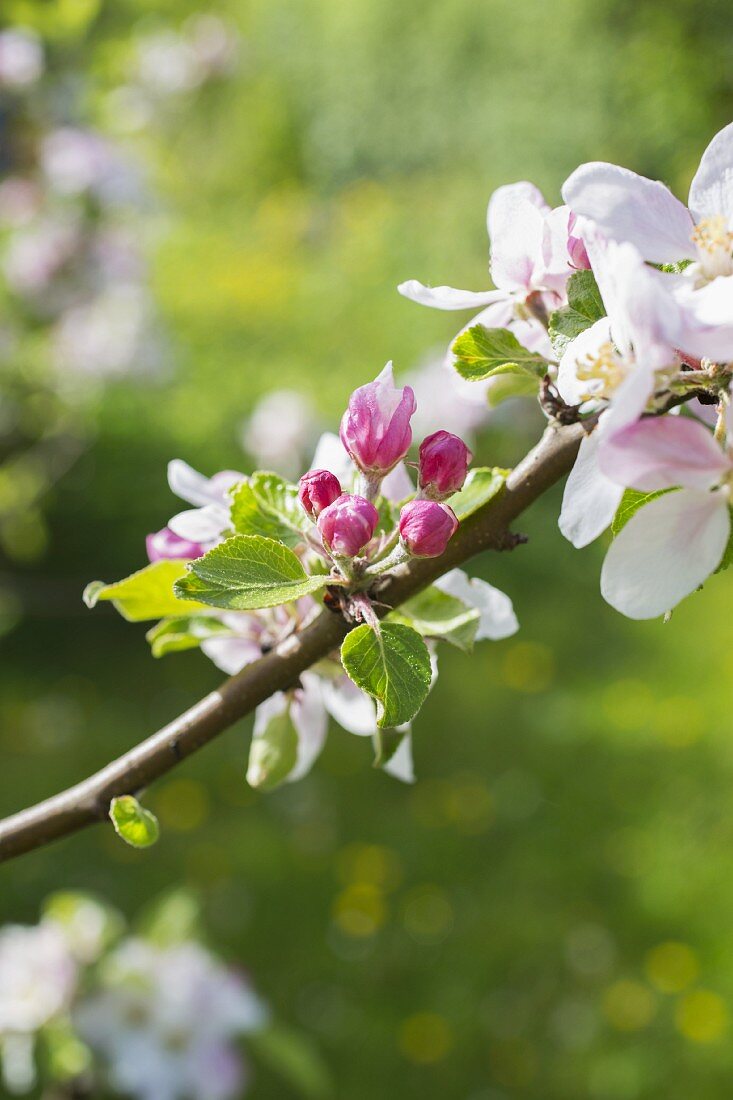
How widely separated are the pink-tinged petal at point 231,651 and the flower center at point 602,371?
9.8 inches

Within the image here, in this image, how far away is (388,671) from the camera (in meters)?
0.40

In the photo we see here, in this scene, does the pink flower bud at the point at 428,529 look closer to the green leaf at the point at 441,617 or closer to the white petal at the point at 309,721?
the green leaf at the point at 441,617

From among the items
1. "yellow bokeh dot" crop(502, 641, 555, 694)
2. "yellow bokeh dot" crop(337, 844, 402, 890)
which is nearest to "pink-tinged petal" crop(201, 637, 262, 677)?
"yellow bokeh dot" crop(337, 844, 402, 890)

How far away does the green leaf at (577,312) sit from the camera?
439 millimetres

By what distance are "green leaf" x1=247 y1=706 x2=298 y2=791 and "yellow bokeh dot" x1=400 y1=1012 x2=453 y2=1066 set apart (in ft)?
→ 5.70

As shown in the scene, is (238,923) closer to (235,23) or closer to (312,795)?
(312,795)

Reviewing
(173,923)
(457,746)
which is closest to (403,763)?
(173,923)

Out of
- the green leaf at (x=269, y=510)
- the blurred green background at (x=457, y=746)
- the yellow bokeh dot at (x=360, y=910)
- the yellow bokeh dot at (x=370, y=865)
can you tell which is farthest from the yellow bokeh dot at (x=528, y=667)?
the green leaf at (x=269, y=510)

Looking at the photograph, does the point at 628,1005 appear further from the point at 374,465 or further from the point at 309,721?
the point at 374,465

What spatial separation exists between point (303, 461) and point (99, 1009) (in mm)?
2233

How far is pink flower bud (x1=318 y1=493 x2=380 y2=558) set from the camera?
0.43 metres

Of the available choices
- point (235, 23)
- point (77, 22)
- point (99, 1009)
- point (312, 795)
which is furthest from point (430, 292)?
point (235, 23)

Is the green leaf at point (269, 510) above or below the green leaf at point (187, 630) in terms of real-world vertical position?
above

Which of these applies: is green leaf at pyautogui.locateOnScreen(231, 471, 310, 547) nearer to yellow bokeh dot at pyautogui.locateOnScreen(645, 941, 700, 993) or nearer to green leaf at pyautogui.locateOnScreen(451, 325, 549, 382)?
green leaf at pyautogui.locateOnScreen(451, 325, 549, 382)
